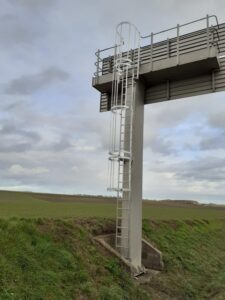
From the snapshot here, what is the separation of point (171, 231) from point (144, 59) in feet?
36.6

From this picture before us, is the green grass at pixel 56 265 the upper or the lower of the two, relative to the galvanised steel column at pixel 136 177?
lower

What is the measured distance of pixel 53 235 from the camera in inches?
504

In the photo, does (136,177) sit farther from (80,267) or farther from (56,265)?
(56,265)

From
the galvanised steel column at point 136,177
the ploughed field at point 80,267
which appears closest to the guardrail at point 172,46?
the galvanised steel column at point 136,177

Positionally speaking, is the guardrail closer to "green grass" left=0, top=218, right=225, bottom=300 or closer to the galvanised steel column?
the galvanised steel column

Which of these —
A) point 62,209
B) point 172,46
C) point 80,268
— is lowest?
point 80,268

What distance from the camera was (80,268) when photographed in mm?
11742

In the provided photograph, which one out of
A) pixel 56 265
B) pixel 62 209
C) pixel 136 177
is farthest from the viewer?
pixel 62 209

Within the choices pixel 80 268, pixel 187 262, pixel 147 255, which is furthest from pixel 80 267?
pixel 187 262

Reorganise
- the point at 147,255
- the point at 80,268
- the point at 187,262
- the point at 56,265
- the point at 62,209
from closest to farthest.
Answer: the point at 56,265 < the point at 80,268 < the point at 147,255 < the point at 187,262 < the point at 62,209

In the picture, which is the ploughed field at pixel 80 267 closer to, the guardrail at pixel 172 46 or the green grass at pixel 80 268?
the green grass at pixel 80 268

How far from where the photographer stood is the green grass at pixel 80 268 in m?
9.71

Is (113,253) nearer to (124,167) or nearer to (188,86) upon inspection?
(124,167)

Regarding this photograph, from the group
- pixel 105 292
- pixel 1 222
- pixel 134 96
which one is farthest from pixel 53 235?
pixel 134 96
